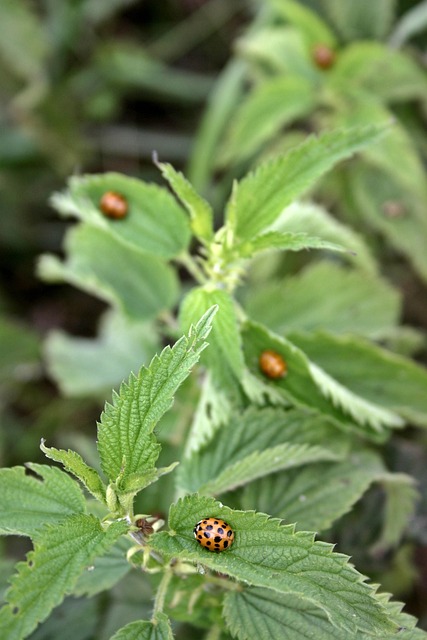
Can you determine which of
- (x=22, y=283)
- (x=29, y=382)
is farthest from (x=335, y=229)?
(x=22, y=283)

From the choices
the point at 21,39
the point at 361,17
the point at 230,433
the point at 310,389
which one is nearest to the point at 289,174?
the point at 310,389

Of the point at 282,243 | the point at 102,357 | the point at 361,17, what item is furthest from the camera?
the point at 361,17

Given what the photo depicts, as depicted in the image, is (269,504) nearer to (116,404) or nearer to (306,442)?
(306,442)

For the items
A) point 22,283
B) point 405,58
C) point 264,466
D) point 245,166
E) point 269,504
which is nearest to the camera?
point 264,466

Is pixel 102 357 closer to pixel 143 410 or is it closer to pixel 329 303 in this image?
pixel 329 303

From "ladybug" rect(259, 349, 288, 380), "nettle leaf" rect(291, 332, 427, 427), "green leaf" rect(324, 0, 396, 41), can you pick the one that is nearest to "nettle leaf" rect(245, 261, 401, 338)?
"nettle leaf" rect(291, 332, 427, 427)

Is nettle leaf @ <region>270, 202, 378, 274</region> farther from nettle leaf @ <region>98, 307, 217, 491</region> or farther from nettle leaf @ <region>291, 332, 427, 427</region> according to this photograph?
nettle leaf @ <region>98, 307, 217, 491</region>
